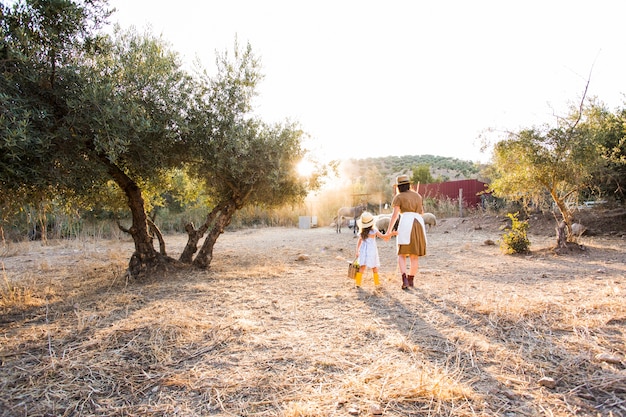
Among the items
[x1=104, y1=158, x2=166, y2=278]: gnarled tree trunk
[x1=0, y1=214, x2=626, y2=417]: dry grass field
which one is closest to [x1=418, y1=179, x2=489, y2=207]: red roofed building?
[x1=0, y1=214, x2=626, y2=417]: dry grass field

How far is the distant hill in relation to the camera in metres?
49.7

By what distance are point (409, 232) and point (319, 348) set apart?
3.14 m

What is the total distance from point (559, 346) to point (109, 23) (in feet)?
23.0

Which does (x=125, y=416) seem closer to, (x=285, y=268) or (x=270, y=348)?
(x=270, y=348)

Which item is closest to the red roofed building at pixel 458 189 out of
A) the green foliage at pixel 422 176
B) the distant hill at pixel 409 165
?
the green foliage at pixel 422 176

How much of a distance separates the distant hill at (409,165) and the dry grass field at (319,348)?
4232cm

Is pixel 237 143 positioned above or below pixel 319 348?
above

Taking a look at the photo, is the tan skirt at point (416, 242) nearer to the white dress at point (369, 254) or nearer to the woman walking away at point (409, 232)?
the woman walking away at point (409, 232)

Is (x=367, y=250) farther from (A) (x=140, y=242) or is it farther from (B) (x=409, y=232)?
(A) (x=140, y=242)

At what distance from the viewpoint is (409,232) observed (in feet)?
19.6

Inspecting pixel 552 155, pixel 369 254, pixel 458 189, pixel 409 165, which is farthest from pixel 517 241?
pixel 409 165

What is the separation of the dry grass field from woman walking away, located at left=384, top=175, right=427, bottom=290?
0.43m

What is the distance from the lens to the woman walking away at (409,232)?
598cm

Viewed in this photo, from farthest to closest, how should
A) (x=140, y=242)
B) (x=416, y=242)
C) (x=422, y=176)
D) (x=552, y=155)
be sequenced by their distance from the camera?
(x=422, y=176) < (x=552, y=155) < (x=140, y=242) < (x=416, y=242)
